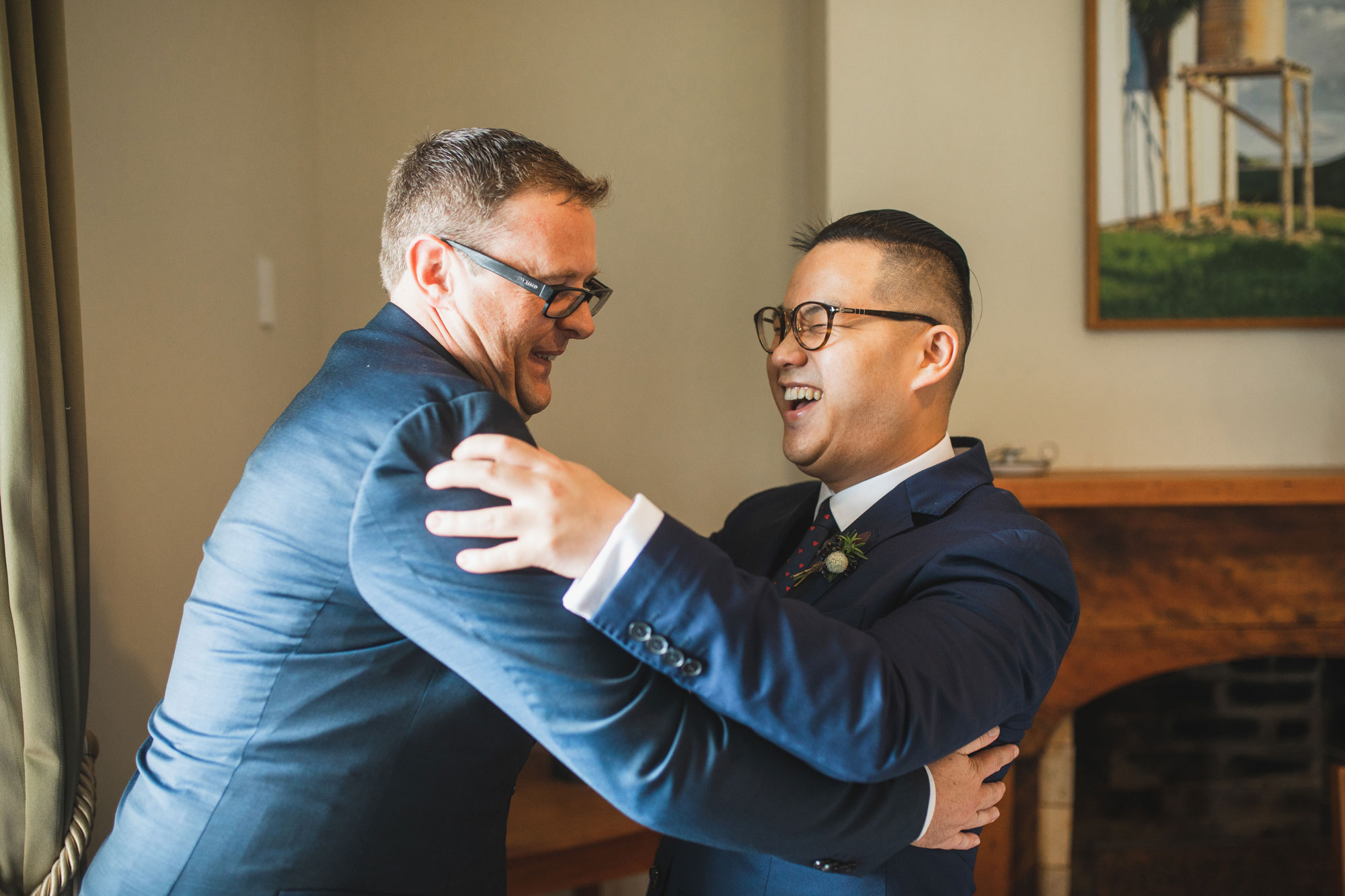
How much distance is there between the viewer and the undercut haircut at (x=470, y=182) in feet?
3.65

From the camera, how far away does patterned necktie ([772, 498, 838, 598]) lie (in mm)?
1344

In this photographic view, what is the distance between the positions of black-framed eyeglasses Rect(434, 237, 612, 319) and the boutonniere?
490 millimetres

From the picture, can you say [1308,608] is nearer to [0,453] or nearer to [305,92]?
[0,453]

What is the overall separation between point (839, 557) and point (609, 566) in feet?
1.77

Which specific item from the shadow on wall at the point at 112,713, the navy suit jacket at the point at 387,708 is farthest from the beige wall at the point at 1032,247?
the shadow on wall at the point at 112,713

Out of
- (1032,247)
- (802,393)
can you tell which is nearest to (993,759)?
(802,393)

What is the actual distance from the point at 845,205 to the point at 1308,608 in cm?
166

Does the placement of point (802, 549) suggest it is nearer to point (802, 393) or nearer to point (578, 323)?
point (802, 393)

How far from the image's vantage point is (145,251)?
74.7 inches

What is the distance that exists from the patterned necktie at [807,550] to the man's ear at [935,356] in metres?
0.25

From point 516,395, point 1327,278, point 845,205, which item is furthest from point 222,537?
point 1327,278

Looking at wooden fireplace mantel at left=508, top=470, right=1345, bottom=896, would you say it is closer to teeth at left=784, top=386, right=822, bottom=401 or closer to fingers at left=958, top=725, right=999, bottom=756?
teeth at left=784, top=386, right=822, bottom=401

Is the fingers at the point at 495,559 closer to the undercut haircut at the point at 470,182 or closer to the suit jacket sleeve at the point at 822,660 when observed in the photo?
the suit jacket sleeve at the point at 822,660

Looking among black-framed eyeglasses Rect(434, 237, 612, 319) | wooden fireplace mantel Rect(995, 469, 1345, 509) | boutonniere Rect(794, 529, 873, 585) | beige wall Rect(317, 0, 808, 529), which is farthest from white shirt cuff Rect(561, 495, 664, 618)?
beige wall Rect(317, 0, 808, 529)
